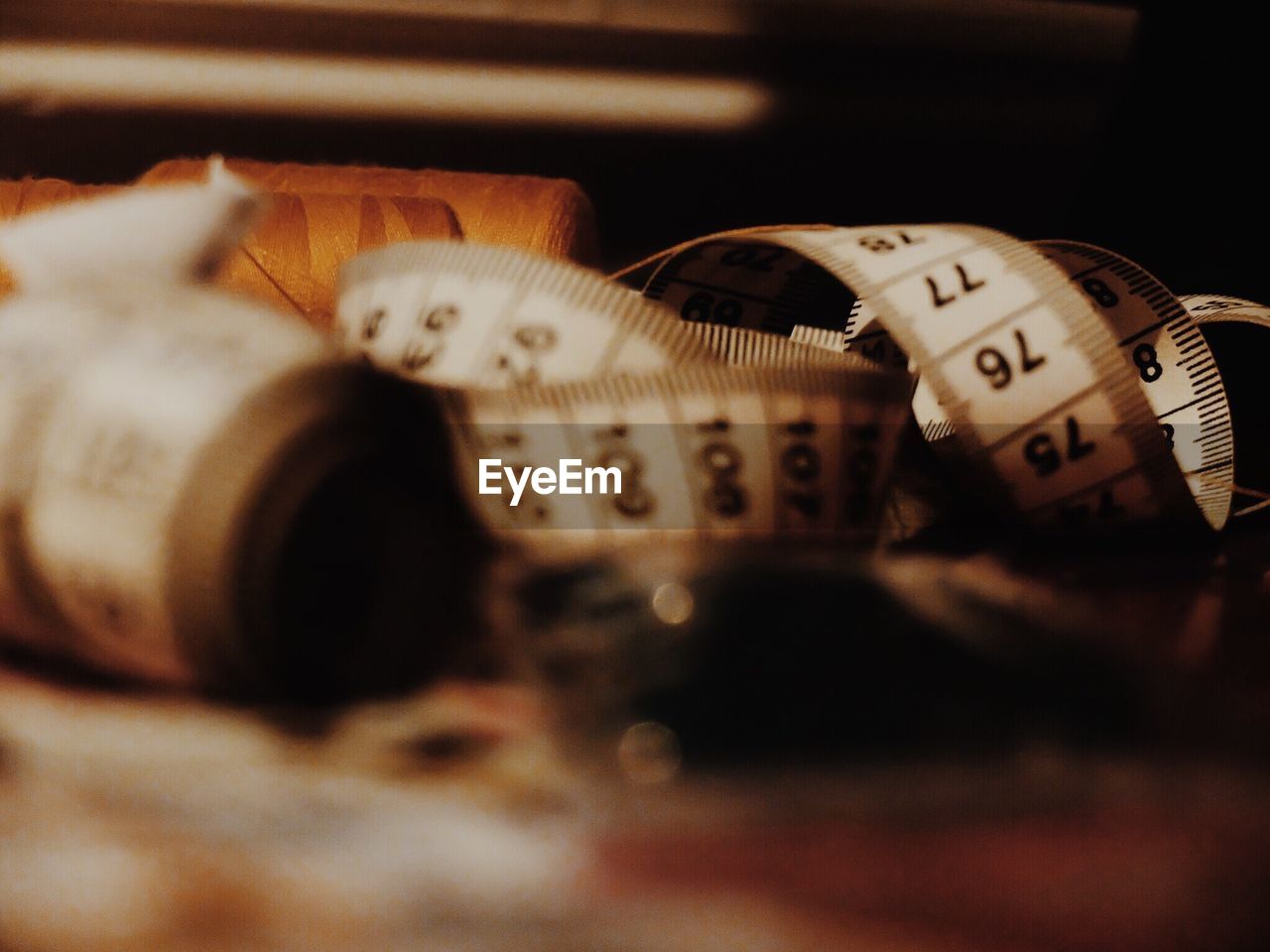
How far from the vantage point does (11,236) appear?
12.8 inches

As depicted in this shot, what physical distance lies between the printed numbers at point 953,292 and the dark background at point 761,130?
1.28m

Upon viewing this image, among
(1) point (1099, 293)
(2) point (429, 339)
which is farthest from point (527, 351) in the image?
(1) point (1099, 293)

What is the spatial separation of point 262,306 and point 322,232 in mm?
1041

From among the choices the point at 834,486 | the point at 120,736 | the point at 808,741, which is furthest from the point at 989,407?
the point at 120,736

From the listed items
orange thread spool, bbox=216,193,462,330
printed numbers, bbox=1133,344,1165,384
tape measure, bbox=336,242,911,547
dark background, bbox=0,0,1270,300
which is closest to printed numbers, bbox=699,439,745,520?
tape measure, bbox=336,242,911,547

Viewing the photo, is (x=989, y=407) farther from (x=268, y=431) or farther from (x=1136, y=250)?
(x=1136, y=250)

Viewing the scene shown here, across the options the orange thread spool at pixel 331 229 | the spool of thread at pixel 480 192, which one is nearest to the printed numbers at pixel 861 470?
the orange thread spool at pixel 331 229

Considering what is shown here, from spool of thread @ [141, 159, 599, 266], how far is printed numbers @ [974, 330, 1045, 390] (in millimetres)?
945

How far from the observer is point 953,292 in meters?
0.50

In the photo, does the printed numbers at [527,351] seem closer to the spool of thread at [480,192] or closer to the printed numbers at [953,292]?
the printed numbers at [953,292]

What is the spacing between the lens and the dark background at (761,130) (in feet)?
5.49

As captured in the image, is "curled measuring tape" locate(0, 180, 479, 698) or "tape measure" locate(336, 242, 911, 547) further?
"tape measure" locate(336, 242, 911, 547)

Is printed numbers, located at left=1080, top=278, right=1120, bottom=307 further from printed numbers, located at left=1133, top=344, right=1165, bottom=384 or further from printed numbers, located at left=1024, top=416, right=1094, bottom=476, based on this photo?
printed numbers, located at left=1024, top=416, right=1094, bottom=476

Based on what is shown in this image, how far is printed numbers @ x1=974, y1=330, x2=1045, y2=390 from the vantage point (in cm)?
48
